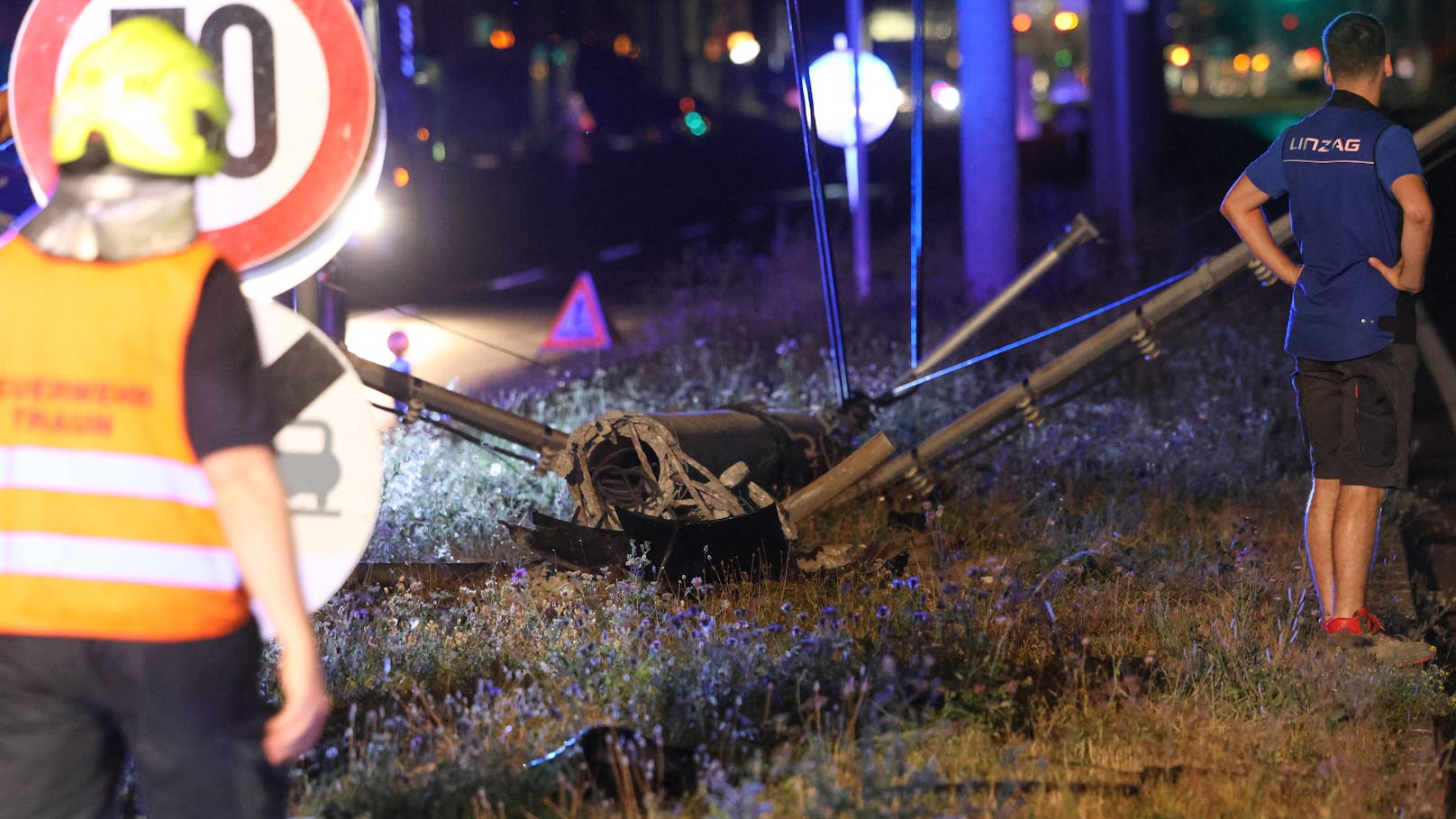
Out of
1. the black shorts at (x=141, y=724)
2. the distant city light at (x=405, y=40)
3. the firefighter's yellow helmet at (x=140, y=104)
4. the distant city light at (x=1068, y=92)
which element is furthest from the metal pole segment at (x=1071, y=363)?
the distant city light at (x=1068, y=92)

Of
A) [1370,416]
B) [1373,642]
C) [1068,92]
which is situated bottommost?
[1373,642]

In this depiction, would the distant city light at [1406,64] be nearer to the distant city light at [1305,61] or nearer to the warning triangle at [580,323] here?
the distant city light at [1305,61]

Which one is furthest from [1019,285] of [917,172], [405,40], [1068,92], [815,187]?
[1068,92]

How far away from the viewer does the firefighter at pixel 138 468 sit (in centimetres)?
227

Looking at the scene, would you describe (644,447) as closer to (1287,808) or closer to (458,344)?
(1287,808)

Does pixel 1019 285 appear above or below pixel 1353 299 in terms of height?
below

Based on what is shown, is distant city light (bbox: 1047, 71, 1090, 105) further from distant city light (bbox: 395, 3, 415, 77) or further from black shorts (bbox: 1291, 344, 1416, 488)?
black shorts (bbox: 1291, 344, 1416, 488)

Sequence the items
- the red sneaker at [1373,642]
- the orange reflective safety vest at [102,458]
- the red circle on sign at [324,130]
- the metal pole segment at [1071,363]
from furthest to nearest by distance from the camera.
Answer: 1. the metal pole segment at [1071,363]
2. the red sneaker at [1373,642]
3. the red circle on sign at [324,130]
4. the orange reflective safety vest at [102,458]

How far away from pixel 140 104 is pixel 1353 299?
3790 mm

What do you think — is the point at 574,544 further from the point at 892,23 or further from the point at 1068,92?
the point at 892,23

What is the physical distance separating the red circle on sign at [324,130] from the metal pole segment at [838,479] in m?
2.57

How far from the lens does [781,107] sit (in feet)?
139

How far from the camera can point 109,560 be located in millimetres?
2275

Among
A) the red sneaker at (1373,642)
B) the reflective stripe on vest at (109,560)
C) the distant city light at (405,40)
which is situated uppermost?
the distant city light at (405,40)
